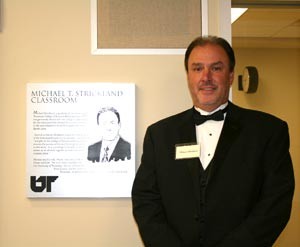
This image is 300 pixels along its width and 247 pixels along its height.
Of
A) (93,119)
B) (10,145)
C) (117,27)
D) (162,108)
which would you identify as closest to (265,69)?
(162,108)

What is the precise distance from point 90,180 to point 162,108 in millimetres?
567

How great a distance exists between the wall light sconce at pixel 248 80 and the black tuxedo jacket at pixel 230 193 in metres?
0.69

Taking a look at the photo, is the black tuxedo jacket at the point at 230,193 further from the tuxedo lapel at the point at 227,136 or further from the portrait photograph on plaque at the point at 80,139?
the portrait photograph on plaque at the point at 80,139

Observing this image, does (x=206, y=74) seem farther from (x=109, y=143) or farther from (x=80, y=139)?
(x=80, y=139)

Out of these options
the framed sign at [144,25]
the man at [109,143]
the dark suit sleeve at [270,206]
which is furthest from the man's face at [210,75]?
the man at [109,143]

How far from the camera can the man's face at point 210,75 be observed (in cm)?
177

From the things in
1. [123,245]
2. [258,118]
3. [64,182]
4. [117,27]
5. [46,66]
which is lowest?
[123,245]

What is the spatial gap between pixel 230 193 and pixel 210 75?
52cm

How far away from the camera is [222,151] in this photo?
1.70 m

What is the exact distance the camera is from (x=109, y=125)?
2230 millimetres

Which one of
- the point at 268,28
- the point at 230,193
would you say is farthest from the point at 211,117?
the point at 268,28

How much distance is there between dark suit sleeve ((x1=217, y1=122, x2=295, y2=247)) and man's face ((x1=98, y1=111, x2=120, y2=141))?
34.5 inches

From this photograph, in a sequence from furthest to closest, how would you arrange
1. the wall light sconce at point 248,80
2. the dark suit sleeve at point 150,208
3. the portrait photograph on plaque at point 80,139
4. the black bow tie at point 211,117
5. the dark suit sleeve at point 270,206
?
the wall light sconce at point 248,80 → the portrait photograph on plaque at point 80,139 → the black bow tie at point 211,117 → the dark suit sleeve at point 150,208 → the dark suit sleeve at point 270,206

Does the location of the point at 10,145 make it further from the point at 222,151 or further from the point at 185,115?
the point at 222,151
